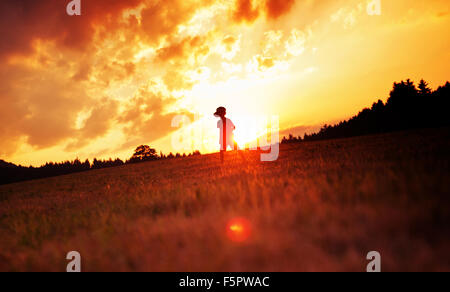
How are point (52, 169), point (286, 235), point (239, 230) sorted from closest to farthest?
point (286, 235) < point (239, 230) < point (52, 169)

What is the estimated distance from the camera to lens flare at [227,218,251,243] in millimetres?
2372

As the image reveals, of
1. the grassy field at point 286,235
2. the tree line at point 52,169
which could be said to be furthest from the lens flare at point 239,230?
the tree line at point 52,169

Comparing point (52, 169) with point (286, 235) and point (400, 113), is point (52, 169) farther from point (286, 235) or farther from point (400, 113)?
point (400, 113)

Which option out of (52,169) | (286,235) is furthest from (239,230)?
(52,169)

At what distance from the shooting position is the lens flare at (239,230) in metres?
2.37

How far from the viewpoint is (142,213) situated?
3.91m

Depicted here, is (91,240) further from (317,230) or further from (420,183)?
(420,183)

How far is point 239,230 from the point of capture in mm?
2553

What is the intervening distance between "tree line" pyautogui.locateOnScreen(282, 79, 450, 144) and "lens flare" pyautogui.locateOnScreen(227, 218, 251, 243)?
127ft

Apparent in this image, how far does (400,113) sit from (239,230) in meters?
55.8

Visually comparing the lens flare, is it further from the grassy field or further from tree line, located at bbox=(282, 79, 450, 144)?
tree line, located at bbox=(282, 79, 450, 144)

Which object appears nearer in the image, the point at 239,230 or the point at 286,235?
the point at 286,235

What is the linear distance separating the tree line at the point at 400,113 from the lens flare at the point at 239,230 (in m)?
38.8
